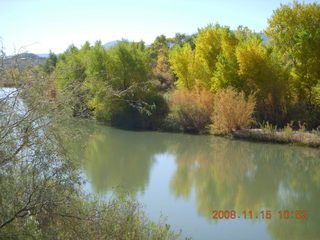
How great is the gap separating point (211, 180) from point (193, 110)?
723 cm

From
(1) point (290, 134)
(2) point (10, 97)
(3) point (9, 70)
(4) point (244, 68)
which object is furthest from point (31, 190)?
(4) point (244, 68)

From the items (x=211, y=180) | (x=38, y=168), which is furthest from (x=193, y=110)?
(x=38, y=168)

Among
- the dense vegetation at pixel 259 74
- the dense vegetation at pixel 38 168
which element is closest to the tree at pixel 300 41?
the dense vegetation at pixel 259 74

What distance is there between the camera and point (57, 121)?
11.8 feet

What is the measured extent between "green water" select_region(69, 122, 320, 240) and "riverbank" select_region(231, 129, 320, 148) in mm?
348

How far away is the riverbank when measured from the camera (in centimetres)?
1266

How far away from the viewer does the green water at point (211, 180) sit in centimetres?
625

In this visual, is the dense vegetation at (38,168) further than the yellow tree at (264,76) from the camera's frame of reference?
No

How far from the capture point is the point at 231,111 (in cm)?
1445

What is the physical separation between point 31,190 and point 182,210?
411 centimetres

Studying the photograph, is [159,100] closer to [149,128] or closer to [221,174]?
[149,128]
